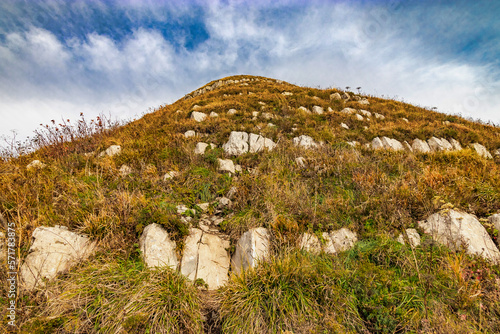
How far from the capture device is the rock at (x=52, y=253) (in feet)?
9.14

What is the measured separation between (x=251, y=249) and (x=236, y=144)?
4722 millimetres

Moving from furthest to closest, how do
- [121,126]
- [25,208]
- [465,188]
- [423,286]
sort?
[121,126] < [465,188] < [25,208] < [423,286]

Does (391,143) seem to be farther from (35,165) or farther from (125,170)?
(35,165)

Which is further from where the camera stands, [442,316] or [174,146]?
[174,146]

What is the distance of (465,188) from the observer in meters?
4.12

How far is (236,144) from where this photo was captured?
24.5ft

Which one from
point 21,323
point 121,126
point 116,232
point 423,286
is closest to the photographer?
point 21,323


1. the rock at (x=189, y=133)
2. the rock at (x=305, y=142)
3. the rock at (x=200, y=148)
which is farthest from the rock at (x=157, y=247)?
the rock at (x=305, y=142)

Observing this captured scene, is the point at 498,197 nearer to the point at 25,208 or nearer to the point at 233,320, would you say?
the point at 233,320

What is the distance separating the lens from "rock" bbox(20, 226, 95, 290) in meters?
2.79

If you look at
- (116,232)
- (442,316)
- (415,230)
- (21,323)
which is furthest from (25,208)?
(415,230)

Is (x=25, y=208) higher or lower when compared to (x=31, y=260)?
higher

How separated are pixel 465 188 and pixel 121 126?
13.0 m

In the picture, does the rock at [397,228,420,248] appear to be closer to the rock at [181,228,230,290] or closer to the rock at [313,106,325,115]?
the rock at [181,228,230,290]
